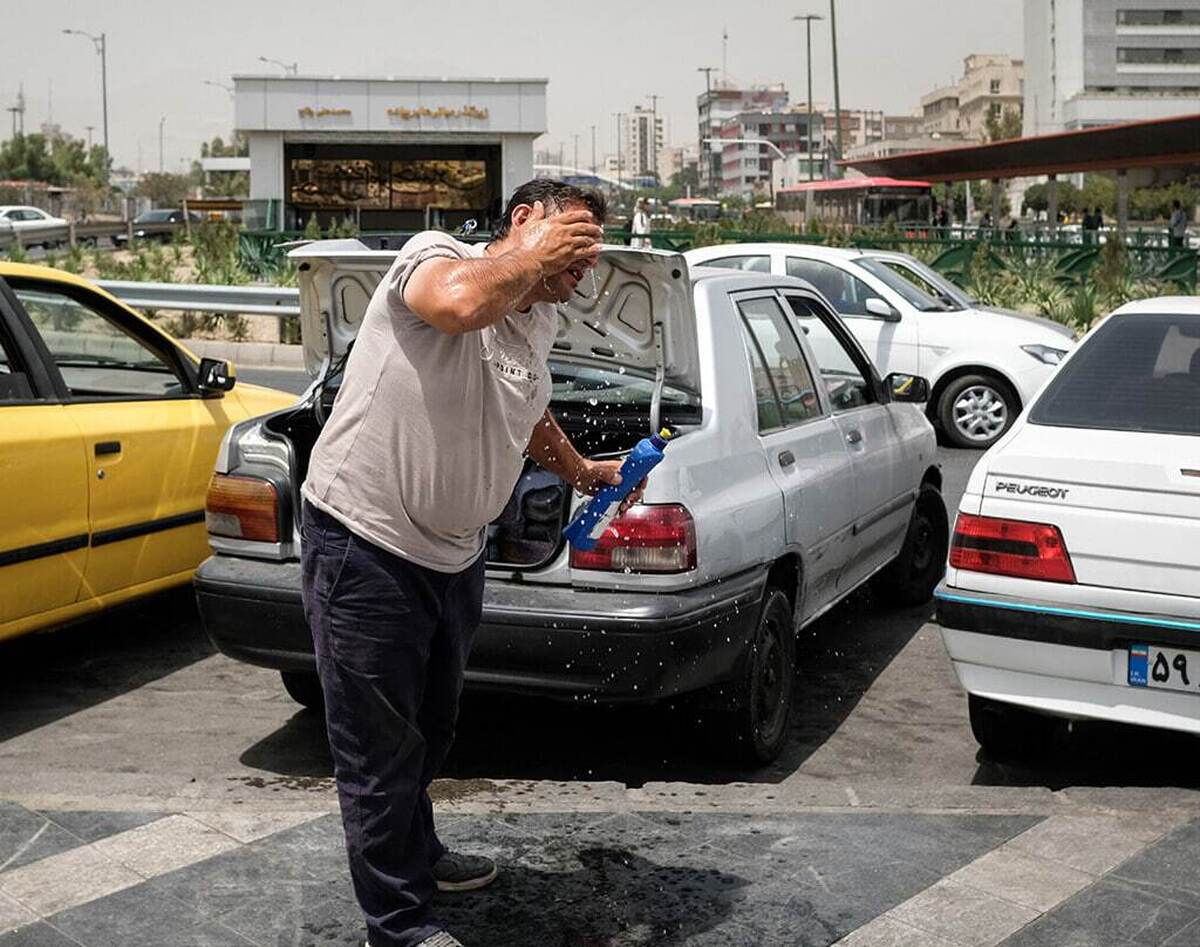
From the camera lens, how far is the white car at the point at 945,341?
1345 centimetres

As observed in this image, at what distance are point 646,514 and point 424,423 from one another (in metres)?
1.71

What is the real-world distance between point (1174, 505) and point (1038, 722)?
94cm

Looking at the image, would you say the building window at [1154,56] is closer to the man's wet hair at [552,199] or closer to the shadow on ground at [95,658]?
the shadow on ground at [95,658]

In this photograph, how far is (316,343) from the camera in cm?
591

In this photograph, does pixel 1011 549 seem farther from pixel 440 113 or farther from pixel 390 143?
pixel 390 143

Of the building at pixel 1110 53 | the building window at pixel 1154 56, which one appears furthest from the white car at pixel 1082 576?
the building window at pixel 1154 56

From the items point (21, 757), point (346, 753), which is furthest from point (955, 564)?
point (21, 757)

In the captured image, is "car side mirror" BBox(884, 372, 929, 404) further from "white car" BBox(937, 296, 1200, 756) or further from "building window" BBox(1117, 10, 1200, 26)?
"building window" BBox(1117, 10, 1200, 26)

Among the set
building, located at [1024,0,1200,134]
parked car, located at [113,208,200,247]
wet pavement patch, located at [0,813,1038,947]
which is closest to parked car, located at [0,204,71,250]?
parked car, located at [113,208,200,247]

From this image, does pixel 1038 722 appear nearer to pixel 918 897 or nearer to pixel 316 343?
pixel 918 897

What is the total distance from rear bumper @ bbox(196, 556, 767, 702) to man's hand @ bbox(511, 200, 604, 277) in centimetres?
179

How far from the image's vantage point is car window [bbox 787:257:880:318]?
13789mm

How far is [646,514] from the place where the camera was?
16.1 feet

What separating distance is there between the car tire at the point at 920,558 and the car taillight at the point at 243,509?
10.7 feet
